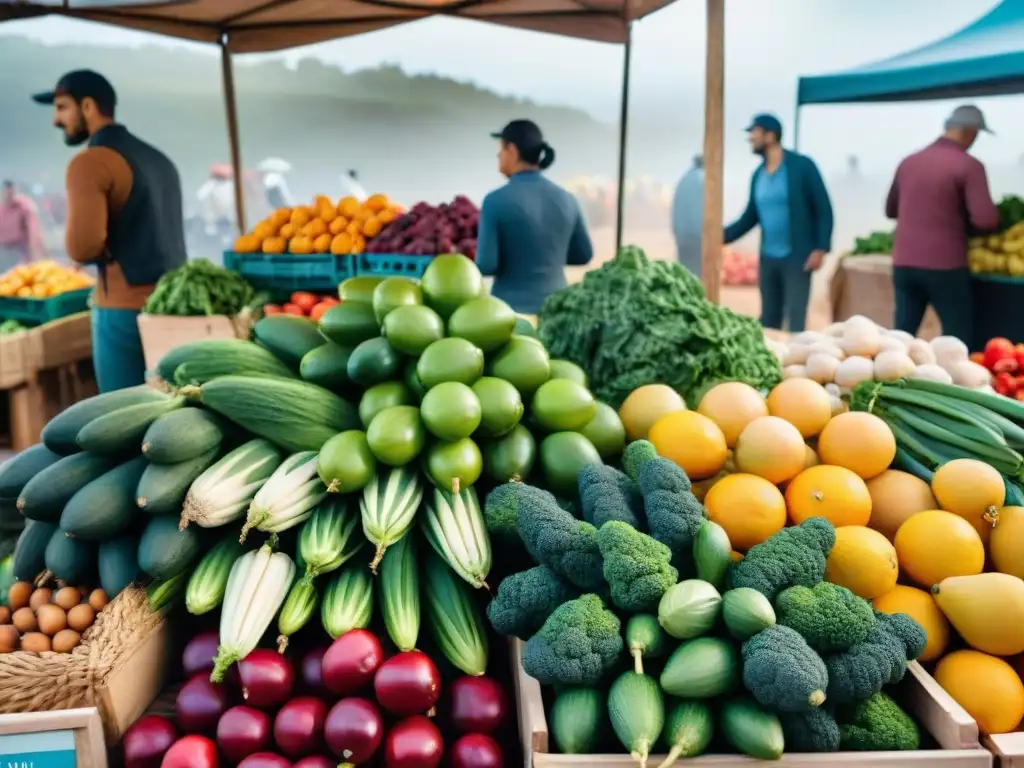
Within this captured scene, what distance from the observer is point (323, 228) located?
5.49 metres

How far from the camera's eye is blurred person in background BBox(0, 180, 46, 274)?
9688mm

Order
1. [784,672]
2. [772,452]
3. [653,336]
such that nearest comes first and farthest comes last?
[784,672]
[772,452]
[653,336]

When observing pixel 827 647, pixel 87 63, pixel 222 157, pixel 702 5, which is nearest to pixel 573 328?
pixel 827 647

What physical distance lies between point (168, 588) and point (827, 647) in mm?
1274

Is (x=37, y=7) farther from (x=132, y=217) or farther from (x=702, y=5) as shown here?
(x=702, y=5)

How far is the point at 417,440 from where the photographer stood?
170 centimetres

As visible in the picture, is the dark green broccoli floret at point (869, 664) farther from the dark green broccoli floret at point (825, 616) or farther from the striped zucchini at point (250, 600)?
the striped zucchini at point (250, 600)

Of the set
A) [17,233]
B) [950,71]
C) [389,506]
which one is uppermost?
[950,71]

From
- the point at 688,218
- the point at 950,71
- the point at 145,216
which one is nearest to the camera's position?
the point at 145,216

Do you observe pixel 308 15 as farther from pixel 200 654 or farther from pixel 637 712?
pixel 637 712

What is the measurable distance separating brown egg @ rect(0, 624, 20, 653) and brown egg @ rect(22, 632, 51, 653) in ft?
0.14

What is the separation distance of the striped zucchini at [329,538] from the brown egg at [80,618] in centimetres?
43

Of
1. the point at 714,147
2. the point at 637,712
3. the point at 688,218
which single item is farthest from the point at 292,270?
the point at 688,218

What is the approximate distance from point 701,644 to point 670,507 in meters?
0.25
